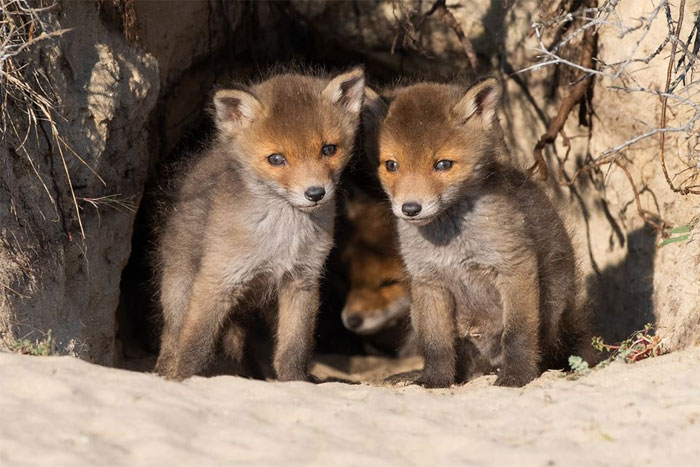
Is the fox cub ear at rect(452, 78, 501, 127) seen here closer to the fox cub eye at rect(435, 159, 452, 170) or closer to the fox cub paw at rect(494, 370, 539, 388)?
the fox cub eye at rect(435, 159, 452, 170)

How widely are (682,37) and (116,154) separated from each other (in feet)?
11.8

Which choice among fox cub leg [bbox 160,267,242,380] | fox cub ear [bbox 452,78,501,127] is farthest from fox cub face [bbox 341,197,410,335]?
fox cub leg [bbox 160,267,242,380]

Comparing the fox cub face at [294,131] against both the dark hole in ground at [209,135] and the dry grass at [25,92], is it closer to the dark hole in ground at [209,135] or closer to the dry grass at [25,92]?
the dry grass at [25,92]

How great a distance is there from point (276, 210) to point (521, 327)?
4.67ft

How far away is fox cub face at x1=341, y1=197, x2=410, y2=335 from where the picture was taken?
22.2 ft

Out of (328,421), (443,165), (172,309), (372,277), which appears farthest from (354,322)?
(328,421)

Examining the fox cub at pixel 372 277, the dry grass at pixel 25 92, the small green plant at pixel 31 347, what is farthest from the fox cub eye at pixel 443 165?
the fox cub at pixel 372 277

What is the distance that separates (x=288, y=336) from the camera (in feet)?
14.7

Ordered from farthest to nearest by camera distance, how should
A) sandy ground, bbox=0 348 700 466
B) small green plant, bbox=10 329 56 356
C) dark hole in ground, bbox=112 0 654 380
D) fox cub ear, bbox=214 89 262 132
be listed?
dark hole in ground, bbox=112 0 654 380
fox cub ear, bbox=214 89 262 132
small green plant, bbox=10 329 56 356
sandy ground, bbox=0 348 700 466

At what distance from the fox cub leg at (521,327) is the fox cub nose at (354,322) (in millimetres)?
2335

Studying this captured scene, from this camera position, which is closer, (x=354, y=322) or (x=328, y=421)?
(x=328, y=421)

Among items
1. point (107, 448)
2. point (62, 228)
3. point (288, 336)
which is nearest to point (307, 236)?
point (288, 336)

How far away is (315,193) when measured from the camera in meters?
4.07

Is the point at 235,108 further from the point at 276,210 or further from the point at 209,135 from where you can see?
the point at 209,135
